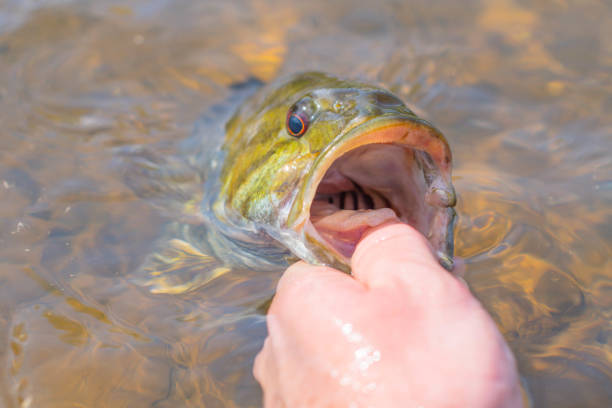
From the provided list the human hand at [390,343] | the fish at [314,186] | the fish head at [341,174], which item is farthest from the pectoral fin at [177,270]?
the human hand at [390,343]

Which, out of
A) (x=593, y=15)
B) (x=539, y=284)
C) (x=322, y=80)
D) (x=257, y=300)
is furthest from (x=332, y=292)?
(x=593, y=15)

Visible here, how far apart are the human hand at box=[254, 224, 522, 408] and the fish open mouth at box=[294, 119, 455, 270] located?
0.30m

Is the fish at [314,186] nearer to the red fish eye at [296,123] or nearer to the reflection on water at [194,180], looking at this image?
the red fish eye at [296,123]

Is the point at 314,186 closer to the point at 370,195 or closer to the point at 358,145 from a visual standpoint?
the point at 358,145

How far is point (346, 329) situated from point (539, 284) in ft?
4.68

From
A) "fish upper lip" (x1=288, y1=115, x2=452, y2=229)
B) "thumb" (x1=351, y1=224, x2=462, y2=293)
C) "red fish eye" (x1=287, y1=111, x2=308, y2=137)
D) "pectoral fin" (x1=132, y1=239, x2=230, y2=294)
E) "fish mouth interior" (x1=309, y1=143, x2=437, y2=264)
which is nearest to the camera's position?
"thumb" (x1=351, y1=224, x2=462, y2=293)

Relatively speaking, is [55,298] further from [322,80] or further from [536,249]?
[536,249]

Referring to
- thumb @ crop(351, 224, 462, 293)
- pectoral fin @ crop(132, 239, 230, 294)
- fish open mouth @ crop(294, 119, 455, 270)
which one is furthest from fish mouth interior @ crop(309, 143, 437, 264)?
pectoral fin @ crop(132, 239, 230, 294)

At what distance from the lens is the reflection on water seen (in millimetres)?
2311

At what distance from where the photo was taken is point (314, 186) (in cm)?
217

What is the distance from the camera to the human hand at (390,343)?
144 centimetres

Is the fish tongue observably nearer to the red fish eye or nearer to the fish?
the fish

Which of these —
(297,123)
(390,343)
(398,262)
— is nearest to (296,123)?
(297,123)

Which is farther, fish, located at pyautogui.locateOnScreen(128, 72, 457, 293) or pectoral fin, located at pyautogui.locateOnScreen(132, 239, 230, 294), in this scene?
pectoral fin, located at pyautogui.locateOnScreen(132, 239, 230, 294)
